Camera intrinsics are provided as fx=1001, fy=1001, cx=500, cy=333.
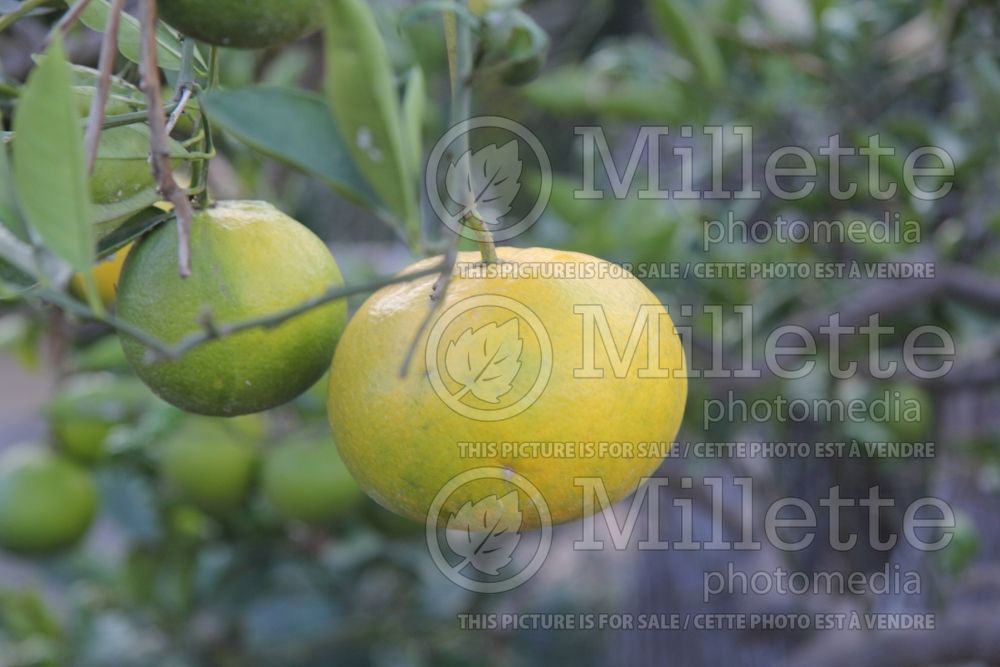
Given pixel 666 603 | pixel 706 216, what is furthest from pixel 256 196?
pixel 666 603

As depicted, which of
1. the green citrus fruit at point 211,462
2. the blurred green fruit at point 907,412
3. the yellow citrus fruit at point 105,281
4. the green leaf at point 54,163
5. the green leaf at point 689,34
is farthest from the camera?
the blurred green fruit at point 907,412

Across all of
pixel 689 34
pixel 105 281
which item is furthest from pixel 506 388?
pixel 689 34

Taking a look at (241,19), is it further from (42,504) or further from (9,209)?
(42,504)

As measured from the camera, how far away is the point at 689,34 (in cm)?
103

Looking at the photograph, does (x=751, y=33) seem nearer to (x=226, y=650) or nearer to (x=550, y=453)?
(x=550, y=453)

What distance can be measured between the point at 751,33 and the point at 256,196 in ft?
1.97

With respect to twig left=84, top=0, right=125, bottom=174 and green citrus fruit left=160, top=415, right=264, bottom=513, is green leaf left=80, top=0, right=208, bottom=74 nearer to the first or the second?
twig left=84, top=0, right=125, bottom=174

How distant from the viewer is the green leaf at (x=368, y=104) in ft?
1.05

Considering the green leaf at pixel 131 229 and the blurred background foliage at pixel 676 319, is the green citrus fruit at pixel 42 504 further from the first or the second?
the green leaf at pixel 131 229

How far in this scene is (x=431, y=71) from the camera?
1236 millimetres

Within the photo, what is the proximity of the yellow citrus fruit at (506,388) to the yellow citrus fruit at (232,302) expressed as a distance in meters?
0.02

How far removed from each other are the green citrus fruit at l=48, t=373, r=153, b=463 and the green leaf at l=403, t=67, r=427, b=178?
70 centimetres

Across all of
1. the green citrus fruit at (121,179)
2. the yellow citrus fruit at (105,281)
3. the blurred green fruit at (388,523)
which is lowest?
the blurred green fruit at (388,523)

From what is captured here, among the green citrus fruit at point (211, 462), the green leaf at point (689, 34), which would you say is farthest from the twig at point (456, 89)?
the green citrus fruit at point (211, 462)
